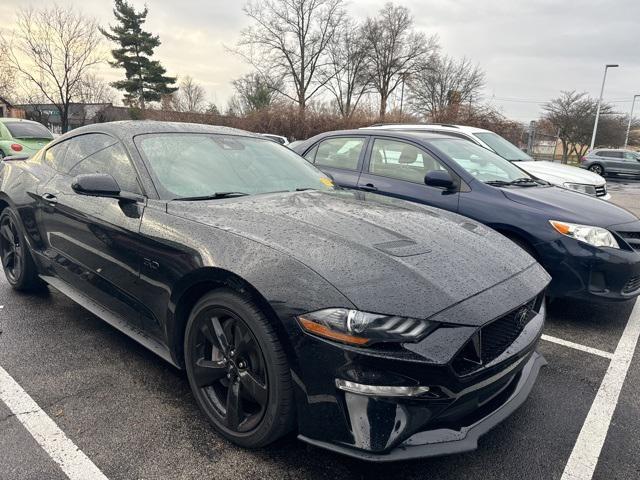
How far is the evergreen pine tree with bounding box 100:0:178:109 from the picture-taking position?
3766 centimetres

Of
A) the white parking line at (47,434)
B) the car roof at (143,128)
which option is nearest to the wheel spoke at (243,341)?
the white parking line at (47,434)

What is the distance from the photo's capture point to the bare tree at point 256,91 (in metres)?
33.8

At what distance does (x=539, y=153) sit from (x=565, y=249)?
25.0m

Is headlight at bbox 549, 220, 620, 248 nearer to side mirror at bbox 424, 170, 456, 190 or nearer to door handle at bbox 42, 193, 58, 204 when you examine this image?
side mirror at bbox 424, 170, 456, 190

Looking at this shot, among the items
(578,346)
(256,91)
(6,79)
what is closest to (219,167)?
(578,346)

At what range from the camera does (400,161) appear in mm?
4641

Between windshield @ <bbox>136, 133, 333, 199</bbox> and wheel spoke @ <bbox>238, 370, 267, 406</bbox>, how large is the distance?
1.08 m

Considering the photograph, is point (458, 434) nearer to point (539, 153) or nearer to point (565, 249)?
point (565, 249)

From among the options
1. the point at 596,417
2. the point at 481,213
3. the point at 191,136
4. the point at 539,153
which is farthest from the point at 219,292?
the point at 539,153

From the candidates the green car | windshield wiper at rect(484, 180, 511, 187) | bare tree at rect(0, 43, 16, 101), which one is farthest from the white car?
bare tree at rect(0, 43, 16, 101)

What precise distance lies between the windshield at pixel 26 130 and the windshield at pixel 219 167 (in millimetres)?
11372

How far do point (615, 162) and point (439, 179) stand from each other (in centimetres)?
2260

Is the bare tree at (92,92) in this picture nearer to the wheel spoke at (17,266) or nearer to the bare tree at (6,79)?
the bare tree at (6,79)

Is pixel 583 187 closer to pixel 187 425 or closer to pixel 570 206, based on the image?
pixel 570 206
